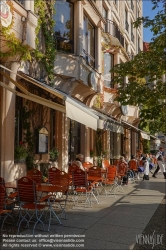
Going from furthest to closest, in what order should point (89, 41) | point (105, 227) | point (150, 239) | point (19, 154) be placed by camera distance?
Result: point (89, 41)
point (19, 154)
point (105, 227)
point (150, 239)

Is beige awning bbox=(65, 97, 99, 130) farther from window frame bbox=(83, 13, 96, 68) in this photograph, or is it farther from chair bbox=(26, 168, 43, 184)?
window frame bbox=(83, 13, 96, 68)

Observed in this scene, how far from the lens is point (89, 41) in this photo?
14.7 m

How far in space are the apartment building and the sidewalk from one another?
2319 millimetres

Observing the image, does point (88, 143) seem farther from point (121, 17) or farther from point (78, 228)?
point (121, 17)

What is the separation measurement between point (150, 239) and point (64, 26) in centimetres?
909

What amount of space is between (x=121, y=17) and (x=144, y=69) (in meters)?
14.5

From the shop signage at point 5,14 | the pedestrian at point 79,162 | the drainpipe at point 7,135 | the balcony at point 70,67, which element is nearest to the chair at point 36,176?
the drainpipe at point 7,135

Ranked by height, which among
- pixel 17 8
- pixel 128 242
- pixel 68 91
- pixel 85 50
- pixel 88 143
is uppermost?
pixel 85 50

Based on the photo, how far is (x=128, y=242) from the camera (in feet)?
19.2

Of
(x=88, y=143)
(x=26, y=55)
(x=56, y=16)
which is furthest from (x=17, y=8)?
(x=88, y=143)

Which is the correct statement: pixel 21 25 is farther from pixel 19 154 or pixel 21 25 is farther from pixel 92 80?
pixel 92 80

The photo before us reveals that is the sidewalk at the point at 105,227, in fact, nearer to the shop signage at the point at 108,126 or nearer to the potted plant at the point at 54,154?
the shop signage at the point at 108,126

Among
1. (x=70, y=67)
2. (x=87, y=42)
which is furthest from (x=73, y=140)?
(x=87, y=42)

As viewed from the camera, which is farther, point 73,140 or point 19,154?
point 73,140
